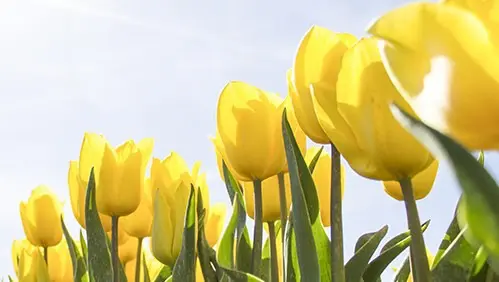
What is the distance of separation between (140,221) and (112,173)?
197 mm

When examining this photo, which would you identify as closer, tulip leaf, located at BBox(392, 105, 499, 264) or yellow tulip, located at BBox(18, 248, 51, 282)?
tulip leaf, located at BBox(392, 105, 499, 264)

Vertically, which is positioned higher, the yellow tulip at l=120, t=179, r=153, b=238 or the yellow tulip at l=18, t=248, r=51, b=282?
the yellow tulip at l=120, t=179, r=153, b=238

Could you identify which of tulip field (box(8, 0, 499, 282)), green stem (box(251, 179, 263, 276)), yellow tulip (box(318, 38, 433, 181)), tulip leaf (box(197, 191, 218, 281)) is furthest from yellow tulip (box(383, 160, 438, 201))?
yellow tulip (box(318, 38, 433, 181))

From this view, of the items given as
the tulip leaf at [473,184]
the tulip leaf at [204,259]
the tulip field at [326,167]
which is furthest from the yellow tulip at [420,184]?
the tulip leaf at [473,184]

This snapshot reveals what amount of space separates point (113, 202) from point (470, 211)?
1152 millimetres

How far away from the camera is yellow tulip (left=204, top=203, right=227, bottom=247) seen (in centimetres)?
178

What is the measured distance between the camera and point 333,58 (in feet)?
3.16

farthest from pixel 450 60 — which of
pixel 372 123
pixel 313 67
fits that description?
pixel 313 67

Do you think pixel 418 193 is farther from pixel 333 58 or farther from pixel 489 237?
pixel 489 237

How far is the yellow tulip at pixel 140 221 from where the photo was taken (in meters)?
1.70

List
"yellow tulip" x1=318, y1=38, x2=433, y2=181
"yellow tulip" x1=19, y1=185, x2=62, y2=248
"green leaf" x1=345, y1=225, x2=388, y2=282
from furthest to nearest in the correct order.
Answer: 1. "yellow tulip" x1=19, y1=185, x2=62, y2=248
2. "green leaf" x1=345, y1=225, x2=388, y2=282
3. "yellow tulip" x1=318, y1=38, x2=433, y2=181

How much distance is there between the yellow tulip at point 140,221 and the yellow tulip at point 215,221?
0.15 metres

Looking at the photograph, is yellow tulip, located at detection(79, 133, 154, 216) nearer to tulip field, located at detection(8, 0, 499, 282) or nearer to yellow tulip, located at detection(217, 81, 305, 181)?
tulip field, located at detection(8, 0, 499, 282)

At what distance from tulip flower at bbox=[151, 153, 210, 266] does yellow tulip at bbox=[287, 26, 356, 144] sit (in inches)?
18.1
